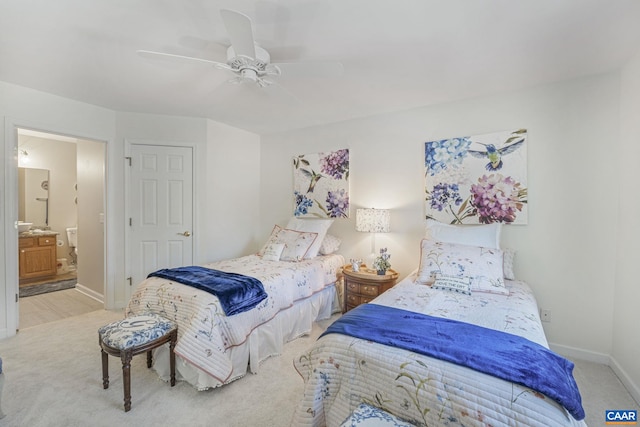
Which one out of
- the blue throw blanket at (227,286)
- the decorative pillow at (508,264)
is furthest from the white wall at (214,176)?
the decorative pillow at (508,264)

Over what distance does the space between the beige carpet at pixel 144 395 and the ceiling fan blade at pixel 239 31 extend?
7.21 ft

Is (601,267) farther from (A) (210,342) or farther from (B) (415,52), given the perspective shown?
(A) (210,342)

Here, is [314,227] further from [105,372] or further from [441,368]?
[441,368]

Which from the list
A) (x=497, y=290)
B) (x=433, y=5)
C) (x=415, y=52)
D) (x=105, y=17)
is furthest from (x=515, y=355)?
(x=105, y=17)

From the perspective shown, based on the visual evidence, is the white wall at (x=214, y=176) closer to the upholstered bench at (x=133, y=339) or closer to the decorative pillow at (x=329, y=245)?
the decorative pillow at (x=329, y=245)

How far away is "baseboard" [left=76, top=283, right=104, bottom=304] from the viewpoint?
151 inches

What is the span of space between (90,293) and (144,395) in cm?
288

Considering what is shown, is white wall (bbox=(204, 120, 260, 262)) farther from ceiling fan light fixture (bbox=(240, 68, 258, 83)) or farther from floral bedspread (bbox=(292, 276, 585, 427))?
floral bedspread (bbox=(292, 276, 585, 427))

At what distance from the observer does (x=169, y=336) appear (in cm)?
199

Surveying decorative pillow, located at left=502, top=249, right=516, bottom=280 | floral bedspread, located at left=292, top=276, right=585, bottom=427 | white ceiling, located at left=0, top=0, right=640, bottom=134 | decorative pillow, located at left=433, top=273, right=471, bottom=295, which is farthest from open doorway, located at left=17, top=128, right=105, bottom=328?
decorative pillow, located at left=502, top=249, right=516, bottom=280

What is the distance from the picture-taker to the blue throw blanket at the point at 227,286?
2.07 m

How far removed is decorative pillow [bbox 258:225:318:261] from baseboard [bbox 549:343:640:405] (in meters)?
2.42

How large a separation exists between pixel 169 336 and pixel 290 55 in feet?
7.10

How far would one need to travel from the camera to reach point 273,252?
3234 millimetres
